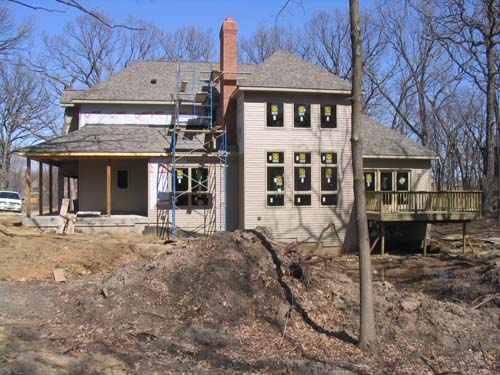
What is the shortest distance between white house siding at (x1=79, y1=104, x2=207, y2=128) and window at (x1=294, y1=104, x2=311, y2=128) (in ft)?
20.3

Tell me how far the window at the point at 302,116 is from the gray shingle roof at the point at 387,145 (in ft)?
10.7

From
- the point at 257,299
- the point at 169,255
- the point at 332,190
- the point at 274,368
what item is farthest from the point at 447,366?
the point at 332,190

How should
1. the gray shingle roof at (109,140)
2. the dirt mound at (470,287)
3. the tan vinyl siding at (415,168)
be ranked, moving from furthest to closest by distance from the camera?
the tan vinyl siding at (415,168) → the gray shingle roof at (109,140) → the dirt mound at (470,287)

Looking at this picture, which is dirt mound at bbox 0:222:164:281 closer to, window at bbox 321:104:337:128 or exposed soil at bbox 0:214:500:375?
exposed soil at bbox 0:214:500:375

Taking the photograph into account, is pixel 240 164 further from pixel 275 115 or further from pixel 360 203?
pixel 360 203

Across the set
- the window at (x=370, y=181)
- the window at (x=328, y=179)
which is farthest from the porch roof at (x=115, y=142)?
the window at (x=370, y=181)

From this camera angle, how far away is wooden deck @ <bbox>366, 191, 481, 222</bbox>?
20.4 meters

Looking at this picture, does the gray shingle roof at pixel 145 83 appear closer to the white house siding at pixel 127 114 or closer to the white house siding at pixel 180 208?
the white house siding at pixel 127 114

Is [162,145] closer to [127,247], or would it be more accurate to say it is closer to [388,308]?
[127,247]

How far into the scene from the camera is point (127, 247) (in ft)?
54.4

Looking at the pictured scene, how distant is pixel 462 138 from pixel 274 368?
54.7m

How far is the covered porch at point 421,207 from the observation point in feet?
66.8

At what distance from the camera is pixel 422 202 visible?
20656 mm

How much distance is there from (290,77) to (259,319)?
14143mm
